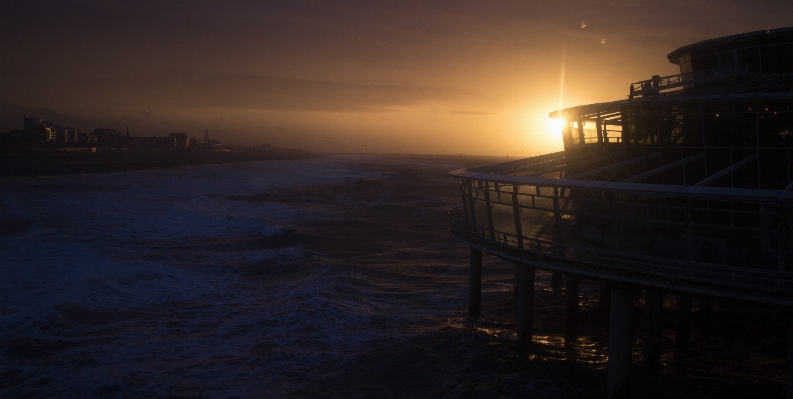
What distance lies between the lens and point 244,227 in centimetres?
4034

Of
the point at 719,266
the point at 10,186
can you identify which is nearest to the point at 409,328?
the point at 719,266

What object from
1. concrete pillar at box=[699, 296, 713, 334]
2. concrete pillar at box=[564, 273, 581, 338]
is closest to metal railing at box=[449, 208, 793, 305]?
concrete pillar at box=[564, 273, 581, 338]

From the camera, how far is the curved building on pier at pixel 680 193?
40.8 ft

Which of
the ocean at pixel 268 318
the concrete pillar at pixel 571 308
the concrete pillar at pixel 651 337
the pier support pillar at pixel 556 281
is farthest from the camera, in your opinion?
the pier support pillar at pixel 556 281

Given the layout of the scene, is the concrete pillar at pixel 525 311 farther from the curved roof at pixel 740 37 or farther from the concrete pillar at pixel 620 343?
the curved roof at pixel 740 37

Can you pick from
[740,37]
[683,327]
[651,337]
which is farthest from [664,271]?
[740,37]

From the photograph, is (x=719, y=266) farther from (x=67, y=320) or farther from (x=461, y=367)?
(x=67, y=320)

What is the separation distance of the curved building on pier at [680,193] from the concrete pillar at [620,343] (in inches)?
7.3

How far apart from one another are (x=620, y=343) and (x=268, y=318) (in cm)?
1219

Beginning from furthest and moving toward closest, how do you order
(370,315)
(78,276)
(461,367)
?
1. (78,276)
2. (370,315)
3. (461,367)

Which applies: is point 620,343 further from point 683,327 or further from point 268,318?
point 268,318

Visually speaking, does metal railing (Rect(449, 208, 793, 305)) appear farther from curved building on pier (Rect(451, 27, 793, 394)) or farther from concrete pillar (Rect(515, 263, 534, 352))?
concrete pillar (Rect(515, 263, 534, 352))

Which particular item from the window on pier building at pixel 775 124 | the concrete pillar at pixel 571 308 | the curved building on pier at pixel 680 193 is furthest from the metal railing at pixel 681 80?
the concrete pillar at pixel 571 308

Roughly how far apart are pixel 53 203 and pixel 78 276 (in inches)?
1146
